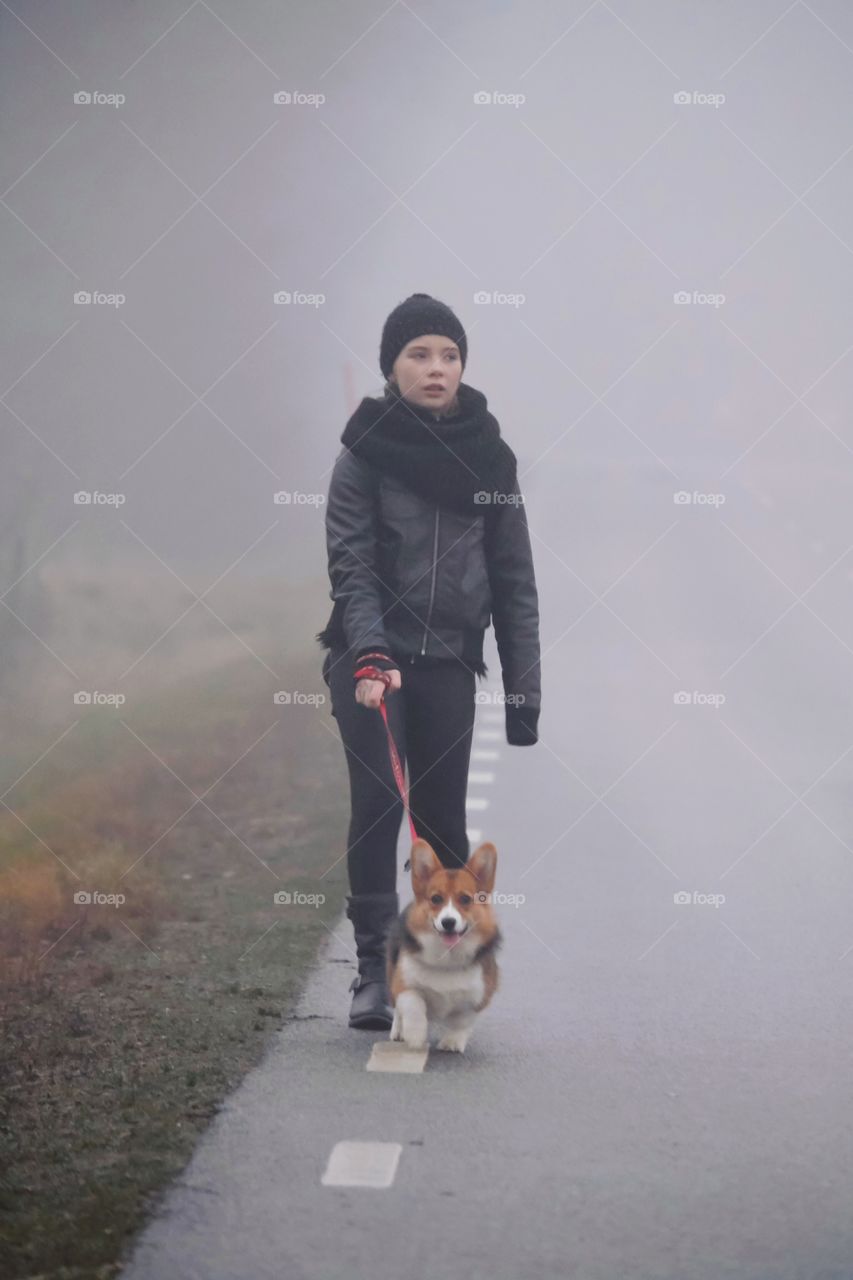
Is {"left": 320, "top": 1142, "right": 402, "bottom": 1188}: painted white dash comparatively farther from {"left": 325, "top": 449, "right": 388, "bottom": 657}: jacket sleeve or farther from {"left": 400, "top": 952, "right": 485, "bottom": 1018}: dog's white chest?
{"left": 325, "top": 449, "right": 388, "bottom": 657}: jacket sleeve

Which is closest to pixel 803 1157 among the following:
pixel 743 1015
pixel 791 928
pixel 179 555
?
pixel 743 1015

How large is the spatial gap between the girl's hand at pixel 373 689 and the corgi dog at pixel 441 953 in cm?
42

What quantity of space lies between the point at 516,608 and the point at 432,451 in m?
0.52

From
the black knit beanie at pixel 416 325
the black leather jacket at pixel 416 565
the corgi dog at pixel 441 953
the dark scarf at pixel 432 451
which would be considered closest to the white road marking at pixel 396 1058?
the corgi dog at pixel 441 953

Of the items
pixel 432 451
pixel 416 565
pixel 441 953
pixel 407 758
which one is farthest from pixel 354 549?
pixel 441 953

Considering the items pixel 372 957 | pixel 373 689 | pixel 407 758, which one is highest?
pixel 373 689

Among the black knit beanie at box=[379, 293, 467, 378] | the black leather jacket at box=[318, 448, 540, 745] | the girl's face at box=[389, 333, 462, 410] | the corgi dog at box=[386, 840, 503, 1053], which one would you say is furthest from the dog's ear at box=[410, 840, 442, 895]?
the black knit beanie at box=[379, 293, 467, 378]

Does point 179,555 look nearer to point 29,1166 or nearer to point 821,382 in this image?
point 821,382

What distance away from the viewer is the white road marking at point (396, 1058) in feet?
16.5

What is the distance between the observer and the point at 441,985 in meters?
5.23

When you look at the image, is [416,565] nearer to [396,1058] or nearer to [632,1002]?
[396,1058]

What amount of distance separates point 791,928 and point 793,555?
1568mm

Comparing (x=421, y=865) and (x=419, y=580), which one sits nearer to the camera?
(x=421, y=865)

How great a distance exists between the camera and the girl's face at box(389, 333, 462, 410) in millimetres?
5387
